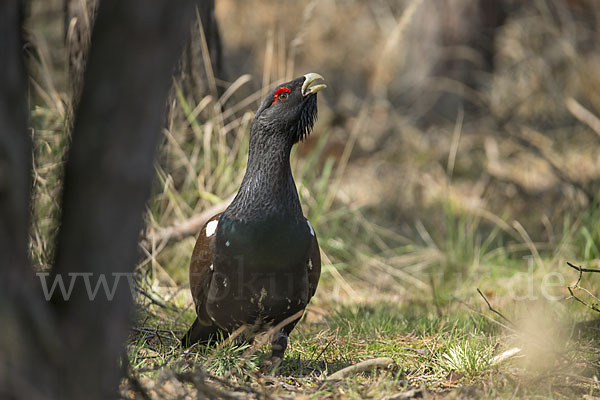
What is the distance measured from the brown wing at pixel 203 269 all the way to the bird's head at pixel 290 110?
1.65 ft

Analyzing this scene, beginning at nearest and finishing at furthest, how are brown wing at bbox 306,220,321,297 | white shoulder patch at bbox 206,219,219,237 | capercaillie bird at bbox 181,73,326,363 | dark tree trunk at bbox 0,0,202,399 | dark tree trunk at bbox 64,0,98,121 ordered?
dark tree trunk at bbox 0,0,202,399, capercaillie bird at bbox 181,73,326,363, brown wing at bbox 306,220,321,297, white shoulder patch at bbox 206,219,219,237, dark tree trunk at bbox 64,0,98,121

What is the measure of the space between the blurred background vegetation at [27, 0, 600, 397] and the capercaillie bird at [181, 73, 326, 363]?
13.7 inches

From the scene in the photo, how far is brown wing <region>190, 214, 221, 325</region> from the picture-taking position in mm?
2762

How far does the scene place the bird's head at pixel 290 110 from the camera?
9.34 feet

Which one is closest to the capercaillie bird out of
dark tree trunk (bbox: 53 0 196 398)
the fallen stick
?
the fallen stick

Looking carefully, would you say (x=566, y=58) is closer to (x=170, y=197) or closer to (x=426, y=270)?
(x=426, y=270)

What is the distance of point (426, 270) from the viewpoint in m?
4.61

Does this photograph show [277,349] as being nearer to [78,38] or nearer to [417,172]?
[78,38]

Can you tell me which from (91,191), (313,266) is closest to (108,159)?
(91,191)

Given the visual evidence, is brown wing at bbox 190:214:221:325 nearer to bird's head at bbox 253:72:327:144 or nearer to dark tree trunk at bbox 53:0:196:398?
bird's head at bbox 253:72:327:144

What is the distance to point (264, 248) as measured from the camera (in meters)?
2.55

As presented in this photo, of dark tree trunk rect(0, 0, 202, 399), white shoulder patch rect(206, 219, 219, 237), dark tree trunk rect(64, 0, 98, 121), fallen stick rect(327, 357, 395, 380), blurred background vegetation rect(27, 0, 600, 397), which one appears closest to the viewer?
dark tree trunk rect(0, 0, 202, 399)

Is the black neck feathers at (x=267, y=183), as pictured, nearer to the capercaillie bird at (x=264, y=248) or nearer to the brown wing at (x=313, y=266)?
the capercaillie bird at (x=264, y=248)

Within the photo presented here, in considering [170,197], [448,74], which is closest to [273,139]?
[170,197]
